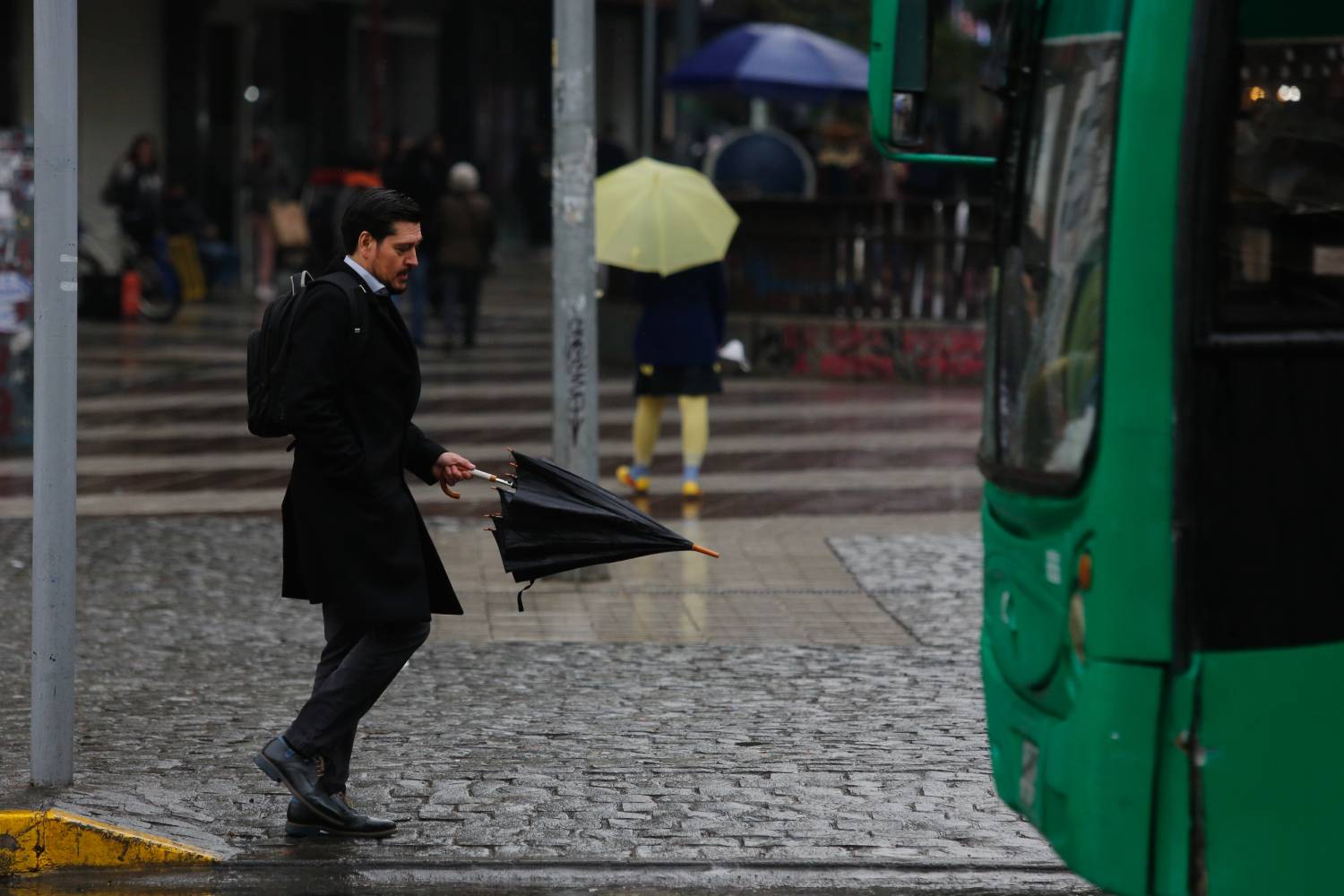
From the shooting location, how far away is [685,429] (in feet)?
39.5

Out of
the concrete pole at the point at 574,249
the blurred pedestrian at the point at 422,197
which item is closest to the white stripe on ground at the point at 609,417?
the blurred pedestrian at the point at 422,197

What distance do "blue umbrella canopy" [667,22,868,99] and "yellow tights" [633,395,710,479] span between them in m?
11.2

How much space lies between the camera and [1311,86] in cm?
439

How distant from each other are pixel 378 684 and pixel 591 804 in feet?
2.46

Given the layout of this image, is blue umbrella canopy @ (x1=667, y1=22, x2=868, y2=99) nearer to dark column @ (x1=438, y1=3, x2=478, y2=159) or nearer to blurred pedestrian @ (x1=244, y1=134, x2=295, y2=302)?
blurred pedestrian @ (x1=244, y1=134, x2=295, y2=302)

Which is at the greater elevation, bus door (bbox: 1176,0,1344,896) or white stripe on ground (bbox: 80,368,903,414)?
bus door (bbox: 1176,0,1344,896)

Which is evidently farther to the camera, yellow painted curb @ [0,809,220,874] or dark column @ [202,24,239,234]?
dark column @ [202,24,239,234]

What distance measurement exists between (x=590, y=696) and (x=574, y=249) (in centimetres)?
268

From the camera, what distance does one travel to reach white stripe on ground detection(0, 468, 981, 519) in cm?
1168

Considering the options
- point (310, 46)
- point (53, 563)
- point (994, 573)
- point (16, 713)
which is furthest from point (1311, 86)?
point (310, 46)

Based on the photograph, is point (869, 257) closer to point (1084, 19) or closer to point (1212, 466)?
point (1084, 19)

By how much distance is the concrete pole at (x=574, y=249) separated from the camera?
9711 millimetres

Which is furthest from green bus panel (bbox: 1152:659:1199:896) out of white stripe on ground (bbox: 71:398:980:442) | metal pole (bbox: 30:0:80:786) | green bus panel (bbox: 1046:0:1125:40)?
white stripe on ground (bbox: 71:398:980:442)

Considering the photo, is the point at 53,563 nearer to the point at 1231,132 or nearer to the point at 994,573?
the point at 994,573
